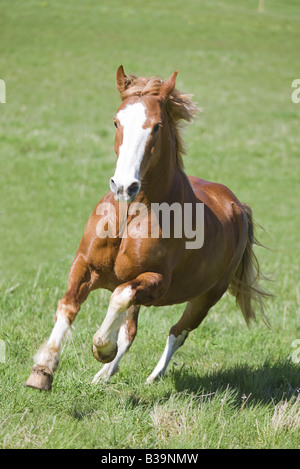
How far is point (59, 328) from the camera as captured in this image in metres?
4.05

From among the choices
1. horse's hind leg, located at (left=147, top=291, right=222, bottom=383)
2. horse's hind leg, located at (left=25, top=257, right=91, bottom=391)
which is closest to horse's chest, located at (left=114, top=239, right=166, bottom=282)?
horse's hind leg, located at (left=25, top=257, right=91, bottom=391)

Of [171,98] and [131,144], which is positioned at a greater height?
[171,98]

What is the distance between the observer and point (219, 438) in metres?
4.06

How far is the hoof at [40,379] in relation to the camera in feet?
12.5

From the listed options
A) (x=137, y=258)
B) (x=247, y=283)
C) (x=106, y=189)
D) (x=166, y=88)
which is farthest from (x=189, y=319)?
(x=106, y=189)

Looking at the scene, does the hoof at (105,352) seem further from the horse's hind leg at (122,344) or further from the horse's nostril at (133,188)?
the horse's nostril at (133,188)

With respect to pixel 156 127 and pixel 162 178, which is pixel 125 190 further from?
pixel 162 178

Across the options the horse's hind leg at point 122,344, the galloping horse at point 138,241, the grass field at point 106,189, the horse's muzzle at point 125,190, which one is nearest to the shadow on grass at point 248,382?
the grass field at point 106,189

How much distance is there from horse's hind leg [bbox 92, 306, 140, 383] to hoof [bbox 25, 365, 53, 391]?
962 mm

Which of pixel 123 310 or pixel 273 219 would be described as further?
pixel 273 219

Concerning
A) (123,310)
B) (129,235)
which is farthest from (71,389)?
(129,235)

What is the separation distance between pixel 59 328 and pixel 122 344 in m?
1.10
